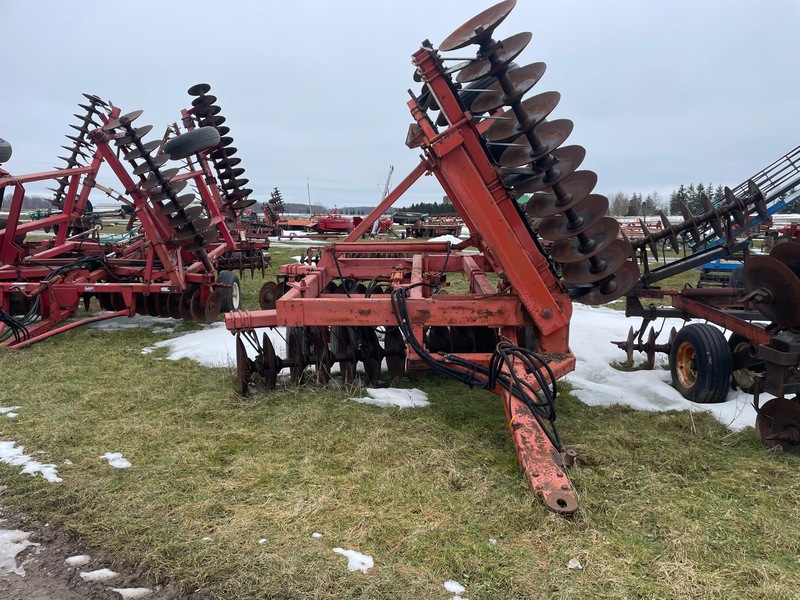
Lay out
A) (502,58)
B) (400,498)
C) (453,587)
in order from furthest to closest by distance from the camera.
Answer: (502,58), (400,498), (453,587)

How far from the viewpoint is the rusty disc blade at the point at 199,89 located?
30.8ft

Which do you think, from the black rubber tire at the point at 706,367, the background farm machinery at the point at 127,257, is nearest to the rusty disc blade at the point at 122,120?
the background farm machinery at the point at 127,257

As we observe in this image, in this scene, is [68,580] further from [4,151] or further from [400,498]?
[4,151]

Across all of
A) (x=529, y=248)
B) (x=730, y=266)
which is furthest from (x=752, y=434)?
(x=730, y=266)

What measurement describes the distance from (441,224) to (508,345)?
28.1m

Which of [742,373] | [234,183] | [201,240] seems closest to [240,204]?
[234,183]

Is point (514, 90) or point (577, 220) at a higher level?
point (514, 90)

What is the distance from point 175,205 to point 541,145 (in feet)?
16.5

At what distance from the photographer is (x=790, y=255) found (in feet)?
11.4

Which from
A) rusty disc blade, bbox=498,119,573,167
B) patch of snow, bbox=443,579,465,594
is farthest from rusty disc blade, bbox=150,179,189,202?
patch of snow, bbox=443,579,465,594

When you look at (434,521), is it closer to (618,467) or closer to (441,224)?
(618,467)

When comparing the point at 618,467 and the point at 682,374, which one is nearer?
the point at 618,467

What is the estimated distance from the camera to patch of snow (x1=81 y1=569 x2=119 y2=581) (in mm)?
2260

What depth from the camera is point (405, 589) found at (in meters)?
2.12
